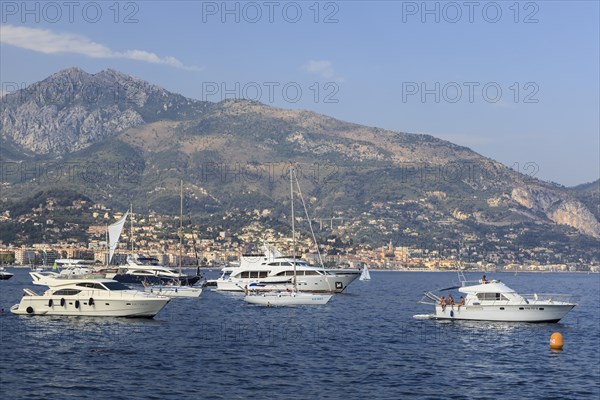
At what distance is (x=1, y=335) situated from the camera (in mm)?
64438

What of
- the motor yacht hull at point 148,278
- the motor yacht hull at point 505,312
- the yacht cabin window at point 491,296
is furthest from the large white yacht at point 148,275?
the yacht cabin window at point 491,296

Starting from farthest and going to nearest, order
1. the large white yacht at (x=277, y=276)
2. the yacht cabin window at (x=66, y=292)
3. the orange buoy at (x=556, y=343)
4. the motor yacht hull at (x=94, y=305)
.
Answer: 1. the large white yacht at (x=277, y=276)
2. the yacht cabin window at (x=66, y=292)
3. the motor yacht hull at (x=94, y=305)
4. the orange buoy at (x=556, y=343)

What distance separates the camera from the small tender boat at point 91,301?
244 feet

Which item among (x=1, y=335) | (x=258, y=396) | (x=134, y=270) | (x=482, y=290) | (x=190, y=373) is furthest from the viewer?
(x=134, y=270)

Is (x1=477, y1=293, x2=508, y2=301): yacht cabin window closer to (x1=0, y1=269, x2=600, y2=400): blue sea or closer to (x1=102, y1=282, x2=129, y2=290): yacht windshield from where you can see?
(x1=0, y1=269, x2=600, y2=400): blue sea

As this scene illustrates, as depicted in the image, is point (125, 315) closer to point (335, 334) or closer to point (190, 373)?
point (335, 334)

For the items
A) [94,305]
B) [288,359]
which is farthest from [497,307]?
[94,305]

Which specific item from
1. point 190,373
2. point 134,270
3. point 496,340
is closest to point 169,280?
point 134,270

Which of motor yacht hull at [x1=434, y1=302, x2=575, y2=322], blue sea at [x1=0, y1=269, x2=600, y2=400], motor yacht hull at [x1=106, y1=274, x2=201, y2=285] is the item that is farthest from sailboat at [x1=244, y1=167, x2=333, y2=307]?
motor yacht hull at [x1=106, y1=274, x2=201, y2=285]

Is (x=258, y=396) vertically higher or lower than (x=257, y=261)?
lower

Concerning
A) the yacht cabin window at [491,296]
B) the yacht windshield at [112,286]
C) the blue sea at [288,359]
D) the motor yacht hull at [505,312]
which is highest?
the yacht windshield at [112,286]

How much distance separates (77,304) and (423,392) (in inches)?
1507

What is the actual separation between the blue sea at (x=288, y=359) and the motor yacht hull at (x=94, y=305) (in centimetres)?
97

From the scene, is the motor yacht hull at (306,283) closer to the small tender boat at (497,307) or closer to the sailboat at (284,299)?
the sailboat at (284,299)
